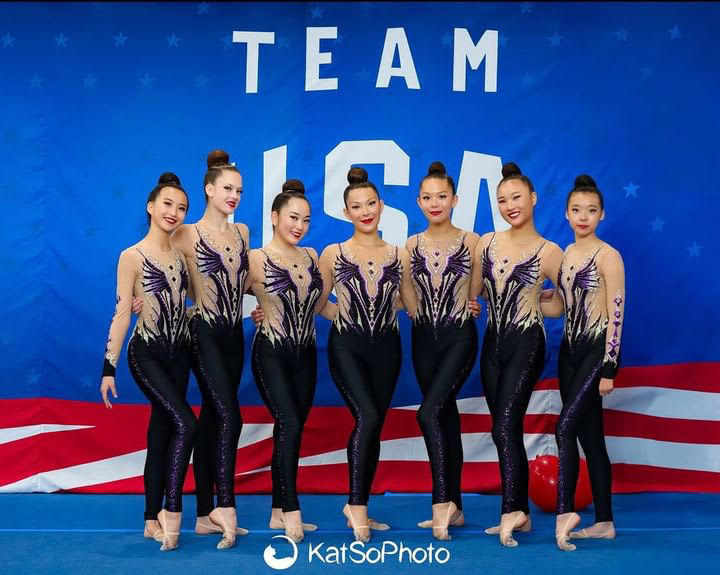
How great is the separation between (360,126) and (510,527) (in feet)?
8.76

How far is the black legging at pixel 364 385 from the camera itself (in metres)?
4.45

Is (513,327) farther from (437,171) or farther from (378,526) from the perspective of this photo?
(378,526)

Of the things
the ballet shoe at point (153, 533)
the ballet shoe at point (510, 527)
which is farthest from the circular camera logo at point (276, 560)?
the ballet shoe at point (510, 527)

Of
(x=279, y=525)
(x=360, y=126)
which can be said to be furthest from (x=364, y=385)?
(x=360, y=126)

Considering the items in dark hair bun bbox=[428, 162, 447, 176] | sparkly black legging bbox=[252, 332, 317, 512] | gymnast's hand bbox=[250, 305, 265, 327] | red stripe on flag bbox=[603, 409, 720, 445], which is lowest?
red stripe on flag bbox=[603, 409, 720, 445]

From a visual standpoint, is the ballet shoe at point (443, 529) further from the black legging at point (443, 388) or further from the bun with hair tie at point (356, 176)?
the bun with hair tie at point (356, 176)

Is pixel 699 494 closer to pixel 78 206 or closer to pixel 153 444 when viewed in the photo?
pixel 153 444

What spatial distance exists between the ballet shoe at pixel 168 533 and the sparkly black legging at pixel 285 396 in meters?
0.51

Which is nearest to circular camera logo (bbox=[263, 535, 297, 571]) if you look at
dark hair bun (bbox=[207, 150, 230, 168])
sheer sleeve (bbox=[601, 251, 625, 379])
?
sheer sleeve (bbox=[601, 251, 625, 379])

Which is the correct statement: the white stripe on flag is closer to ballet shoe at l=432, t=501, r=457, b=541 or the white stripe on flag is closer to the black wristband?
the black wristband

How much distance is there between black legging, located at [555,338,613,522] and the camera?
441 cm

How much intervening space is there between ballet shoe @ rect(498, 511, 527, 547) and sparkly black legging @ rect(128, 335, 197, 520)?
59.1 inches

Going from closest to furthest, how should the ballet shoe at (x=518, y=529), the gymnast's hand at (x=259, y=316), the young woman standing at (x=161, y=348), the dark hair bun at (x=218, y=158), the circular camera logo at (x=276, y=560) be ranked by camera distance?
the circular camera logo at (x=276, y=560)
the young woman standing at (x=161, y=348)
the ballet shoe at (x=518, y=529)
the gymnast's hand at (x=259, y=316)
the dark hair bun at (x=218, y=158)

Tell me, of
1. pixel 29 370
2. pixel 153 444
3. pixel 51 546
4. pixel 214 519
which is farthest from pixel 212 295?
pixel 29 370
